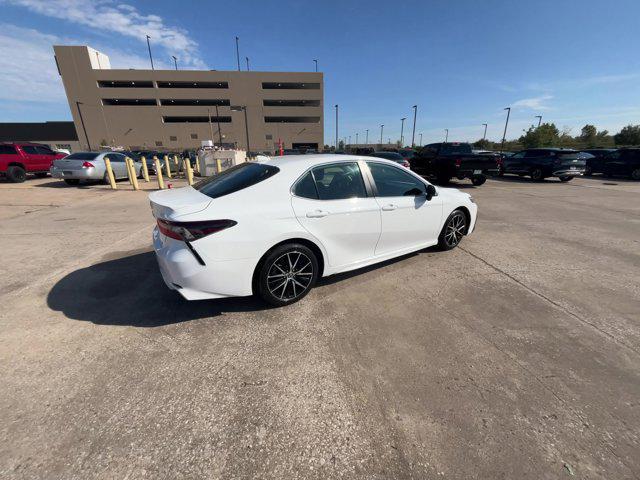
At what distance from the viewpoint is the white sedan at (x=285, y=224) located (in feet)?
8.64

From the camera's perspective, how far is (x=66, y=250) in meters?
4.77

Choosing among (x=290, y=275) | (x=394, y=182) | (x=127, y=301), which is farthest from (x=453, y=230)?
(x=127, y=301)

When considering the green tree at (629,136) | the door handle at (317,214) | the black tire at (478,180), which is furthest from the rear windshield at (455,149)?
the green tree at (629,136)

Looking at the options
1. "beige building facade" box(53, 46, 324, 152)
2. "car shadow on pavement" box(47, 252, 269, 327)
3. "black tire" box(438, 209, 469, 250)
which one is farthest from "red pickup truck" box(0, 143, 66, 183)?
"beige building facade" box(53, 46, 324, 152)

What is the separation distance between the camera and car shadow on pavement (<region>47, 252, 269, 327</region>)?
117 inches

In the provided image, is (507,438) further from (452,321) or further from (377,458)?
(452,321)

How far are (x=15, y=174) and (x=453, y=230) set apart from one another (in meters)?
17.9

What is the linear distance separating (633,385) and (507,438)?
1245mm

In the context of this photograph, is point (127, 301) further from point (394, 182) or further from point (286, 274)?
point (394, 182)

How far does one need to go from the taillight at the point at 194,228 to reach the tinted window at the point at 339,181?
45.6 inches

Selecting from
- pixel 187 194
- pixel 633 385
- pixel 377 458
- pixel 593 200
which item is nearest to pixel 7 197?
pixel 187 194

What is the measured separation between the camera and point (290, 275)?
123 inches

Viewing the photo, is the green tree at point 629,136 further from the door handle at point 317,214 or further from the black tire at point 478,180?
the door handle at point 317,214

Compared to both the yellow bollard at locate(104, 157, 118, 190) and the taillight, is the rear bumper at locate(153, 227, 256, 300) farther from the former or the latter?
the yellow bollard at locate(104, 157, 118, 190)
